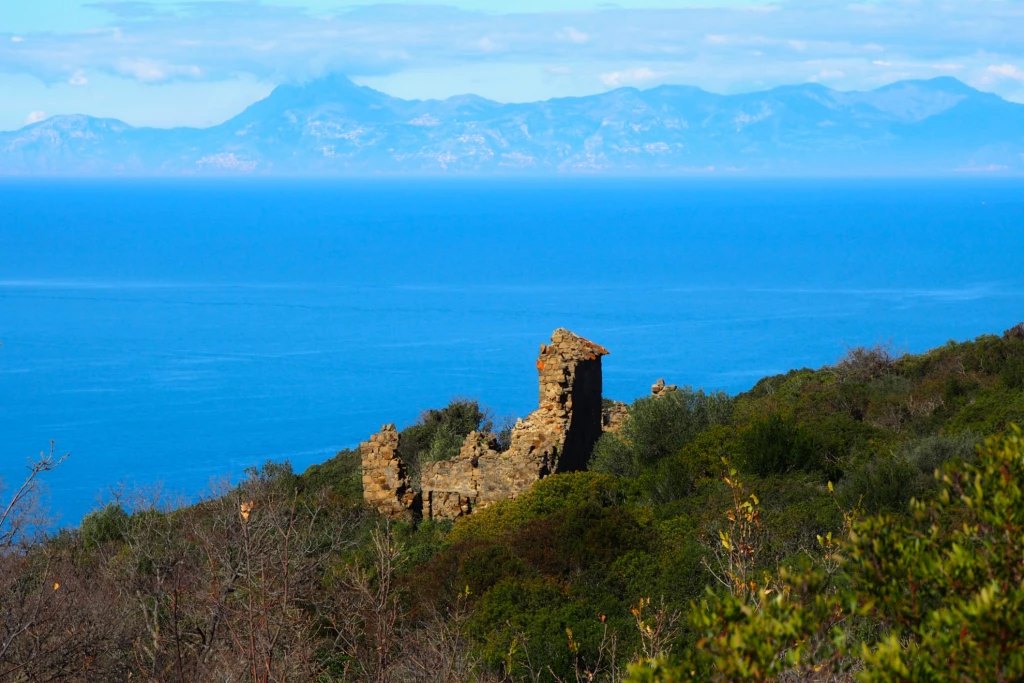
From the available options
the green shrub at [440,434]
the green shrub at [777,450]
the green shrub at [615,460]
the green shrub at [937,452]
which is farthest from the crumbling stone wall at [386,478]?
the green shrub at [937,452]

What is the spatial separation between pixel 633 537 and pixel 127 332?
328 feet

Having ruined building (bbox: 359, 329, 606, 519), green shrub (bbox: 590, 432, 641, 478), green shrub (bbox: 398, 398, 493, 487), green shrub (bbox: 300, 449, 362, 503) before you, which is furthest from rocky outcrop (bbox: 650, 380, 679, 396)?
green shrub (bbox: 300, 449, 362, 503)

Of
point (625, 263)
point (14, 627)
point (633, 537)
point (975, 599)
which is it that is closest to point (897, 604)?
point (975, 599)

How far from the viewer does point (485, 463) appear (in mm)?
21219

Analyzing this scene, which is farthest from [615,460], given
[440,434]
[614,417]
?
[440,434]

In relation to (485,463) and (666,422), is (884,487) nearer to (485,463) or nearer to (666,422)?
(485,463)

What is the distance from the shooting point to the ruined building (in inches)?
831

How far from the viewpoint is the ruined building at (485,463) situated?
21109mm

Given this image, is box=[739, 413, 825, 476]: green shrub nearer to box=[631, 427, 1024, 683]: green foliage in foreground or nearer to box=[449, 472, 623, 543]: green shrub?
box=[449, 472, 623, 543]: green shrub

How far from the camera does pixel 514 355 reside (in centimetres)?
9725

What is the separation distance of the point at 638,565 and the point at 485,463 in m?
5.45

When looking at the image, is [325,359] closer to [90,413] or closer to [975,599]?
[90,413]

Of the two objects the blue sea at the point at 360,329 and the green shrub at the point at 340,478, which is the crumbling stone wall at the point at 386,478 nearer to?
the green shrub at the point at 340,478

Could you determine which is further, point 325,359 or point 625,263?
point 625,263
